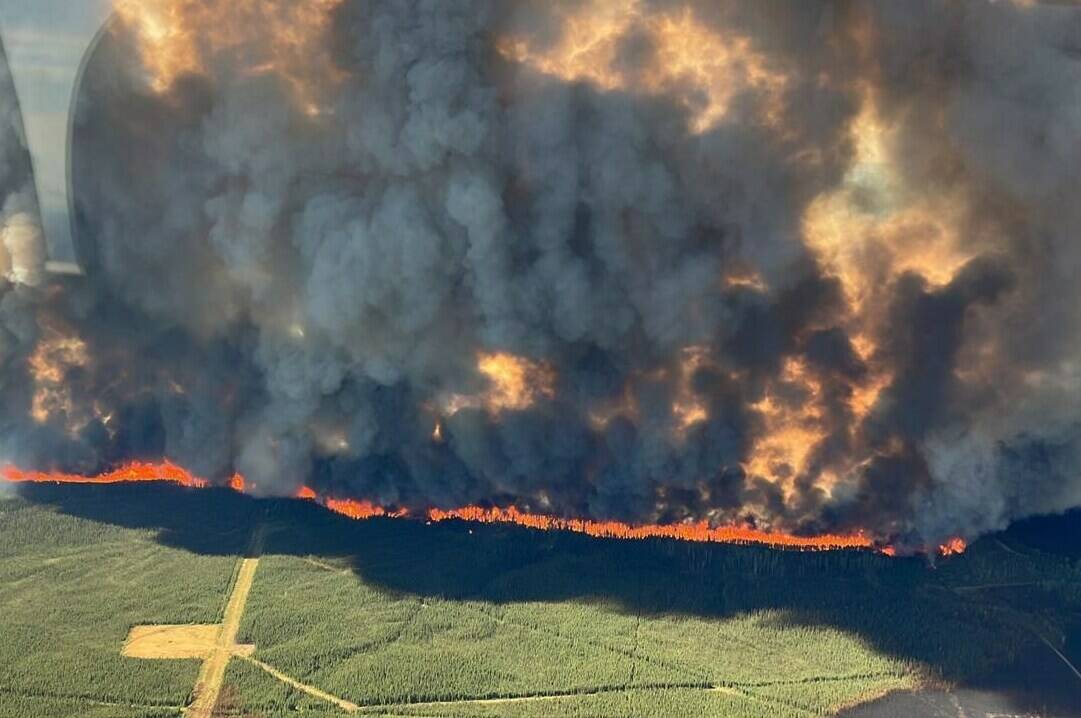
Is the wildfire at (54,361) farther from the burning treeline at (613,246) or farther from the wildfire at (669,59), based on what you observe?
the wildfire at (669,59)

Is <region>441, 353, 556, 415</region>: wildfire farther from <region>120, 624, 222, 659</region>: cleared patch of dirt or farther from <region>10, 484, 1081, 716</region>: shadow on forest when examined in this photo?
<region>120, 624, 222, 659</region>: cleared patch of dirt

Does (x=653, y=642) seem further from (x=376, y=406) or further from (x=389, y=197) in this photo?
(x=389, y=197)

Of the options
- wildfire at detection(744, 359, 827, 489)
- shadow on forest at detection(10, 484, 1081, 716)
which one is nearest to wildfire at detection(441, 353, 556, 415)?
shadow on forest at detection(10, 484, 1081, 716)

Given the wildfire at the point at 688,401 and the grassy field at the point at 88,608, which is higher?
the wildfire at the point at 688,401

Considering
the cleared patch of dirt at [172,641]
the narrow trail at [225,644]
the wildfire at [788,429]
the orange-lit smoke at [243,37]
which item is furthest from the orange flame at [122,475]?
the wildfire at [788,429]

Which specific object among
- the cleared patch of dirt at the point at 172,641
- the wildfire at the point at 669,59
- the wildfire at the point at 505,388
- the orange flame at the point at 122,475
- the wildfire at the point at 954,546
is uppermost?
the wildfire at the point at 669,59

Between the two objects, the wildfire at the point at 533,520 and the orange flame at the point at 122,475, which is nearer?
the wildfire at the point at 533,520

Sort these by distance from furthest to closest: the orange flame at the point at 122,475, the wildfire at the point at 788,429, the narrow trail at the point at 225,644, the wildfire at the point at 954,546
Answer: the orange flame at the point at 122,475 → the wildfire at the point at 788,429 → the wildfire at the point at 954,546 → the narrow trail at the point at 225,644
